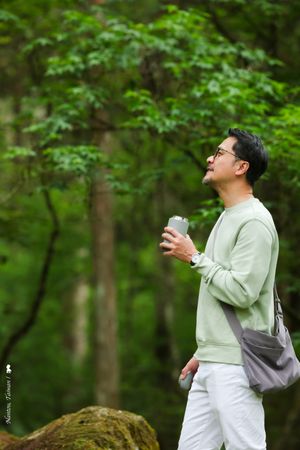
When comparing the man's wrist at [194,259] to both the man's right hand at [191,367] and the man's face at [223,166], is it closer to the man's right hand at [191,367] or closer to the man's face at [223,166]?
the man's face at [223,166]

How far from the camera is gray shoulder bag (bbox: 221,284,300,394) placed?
3.36 meters

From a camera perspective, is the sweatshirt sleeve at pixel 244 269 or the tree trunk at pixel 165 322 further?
the tree trunk at pixel 165 322

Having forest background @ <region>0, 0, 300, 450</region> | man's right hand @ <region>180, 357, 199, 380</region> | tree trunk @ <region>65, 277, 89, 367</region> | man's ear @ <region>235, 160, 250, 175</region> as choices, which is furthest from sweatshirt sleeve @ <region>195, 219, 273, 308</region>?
tree trunk @ <region>65, 277, 89, 367</region>

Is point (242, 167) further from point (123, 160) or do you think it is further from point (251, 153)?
point (123, 160)

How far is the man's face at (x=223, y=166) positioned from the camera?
3.59 meters

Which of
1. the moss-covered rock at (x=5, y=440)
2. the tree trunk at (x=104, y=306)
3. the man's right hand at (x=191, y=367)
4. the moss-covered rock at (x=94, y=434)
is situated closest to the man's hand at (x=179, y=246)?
the man's right hand at (x=191, y=367)

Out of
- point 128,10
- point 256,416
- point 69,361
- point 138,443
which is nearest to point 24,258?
point 69,361

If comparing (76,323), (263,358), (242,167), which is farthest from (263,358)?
Result: (76,323)

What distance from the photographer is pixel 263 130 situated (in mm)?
6668

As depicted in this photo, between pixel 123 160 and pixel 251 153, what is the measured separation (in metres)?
6.21

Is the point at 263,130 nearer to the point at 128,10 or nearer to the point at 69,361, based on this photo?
the point at 128,10

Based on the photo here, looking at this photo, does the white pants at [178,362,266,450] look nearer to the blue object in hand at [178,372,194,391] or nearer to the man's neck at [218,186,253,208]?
the blue object in hand at [178,372,194,391]

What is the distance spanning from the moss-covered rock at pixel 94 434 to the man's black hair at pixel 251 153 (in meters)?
1.77

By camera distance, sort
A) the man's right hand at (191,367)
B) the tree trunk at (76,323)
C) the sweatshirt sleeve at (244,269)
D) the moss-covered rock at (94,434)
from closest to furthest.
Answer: the sweatshirt sleeve at (244,269) → the man's right hand at (191,367) → the moss-covered rock at (94,434) → the tree trunk at (76,323)
